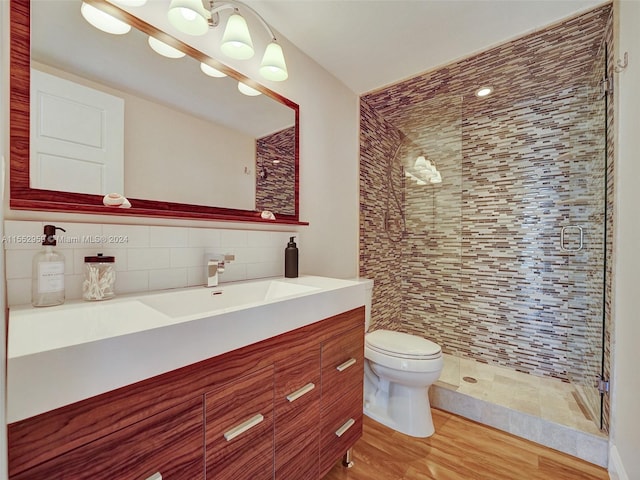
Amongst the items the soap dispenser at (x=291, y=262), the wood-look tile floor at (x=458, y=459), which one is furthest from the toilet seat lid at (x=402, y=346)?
the soap dispenser at (x=291, y=262)

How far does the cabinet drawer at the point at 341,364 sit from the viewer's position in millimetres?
1191

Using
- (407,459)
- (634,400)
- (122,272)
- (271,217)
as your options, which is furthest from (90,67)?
(634,400)

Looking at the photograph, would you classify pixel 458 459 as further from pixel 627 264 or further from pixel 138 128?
pixel 138 128

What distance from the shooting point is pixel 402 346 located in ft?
5.80

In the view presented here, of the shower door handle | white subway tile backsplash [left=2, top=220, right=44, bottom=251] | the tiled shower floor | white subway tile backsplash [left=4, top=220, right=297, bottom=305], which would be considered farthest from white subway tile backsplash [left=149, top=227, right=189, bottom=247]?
the shower door handle

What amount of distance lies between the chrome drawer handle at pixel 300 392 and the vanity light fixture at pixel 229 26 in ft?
4.91

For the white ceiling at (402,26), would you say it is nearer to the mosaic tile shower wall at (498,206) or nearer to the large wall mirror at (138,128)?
the mosaic tile shower wall at (498,206)

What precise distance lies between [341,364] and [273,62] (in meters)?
1.52

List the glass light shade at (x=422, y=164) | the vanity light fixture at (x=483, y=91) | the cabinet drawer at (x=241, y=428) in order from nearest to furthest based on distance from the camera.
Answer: the cabinet drawer at (x=241, y=428) → the vanity light fixture at (x=483, y=91) → the glass light shade at (x=422, y=164)

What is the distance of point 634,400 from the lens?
1173mm

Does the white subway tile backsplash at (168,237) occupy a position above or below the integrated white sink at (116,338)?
above

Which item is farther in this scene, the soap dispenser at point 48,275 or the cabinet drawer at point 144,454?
the soap dispenser at point 48,275

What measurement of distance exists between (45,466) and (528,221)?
293 centimetres

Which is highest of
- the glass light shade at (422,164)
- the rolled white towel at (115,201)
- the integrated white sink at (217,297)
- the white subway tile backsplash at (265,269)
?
the glass light shade at (422,164)
